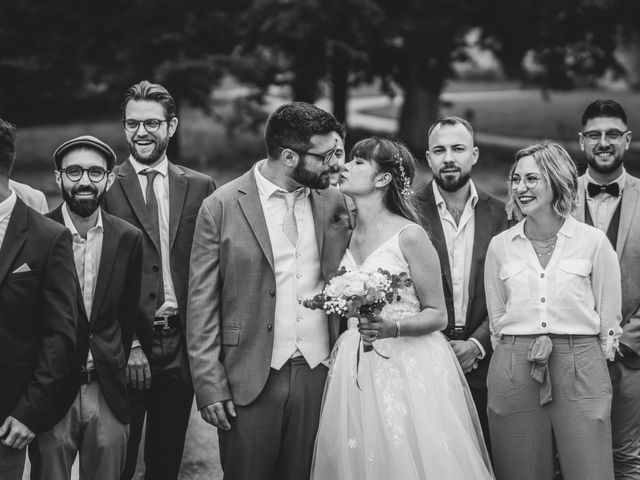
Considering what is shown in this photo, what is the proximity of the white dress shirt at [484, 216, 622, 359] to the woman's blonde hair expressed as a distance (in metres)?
0.12

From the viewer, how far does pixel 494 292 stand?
5.39 metres

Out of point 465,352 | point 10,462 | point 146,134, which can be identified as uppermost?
point 146,134

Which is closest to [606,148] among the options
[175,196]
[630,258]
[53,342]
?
[630,258]

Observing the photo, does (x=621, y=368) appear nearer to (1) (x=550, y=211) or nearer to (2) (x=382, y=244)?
(1) (x=550, y=211)

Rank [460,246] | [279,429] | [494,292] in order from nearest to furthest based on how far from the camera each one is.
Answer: [279,429]
[494,292]
[460,246]

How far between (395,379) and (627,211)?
207 centimetres

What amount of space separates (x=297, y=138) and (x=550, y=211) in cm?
163

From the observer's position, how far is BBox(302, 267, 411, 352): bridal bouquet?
14.6 feet

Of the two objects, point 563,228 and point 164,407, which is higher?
point 563,228

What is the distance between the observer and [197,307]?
4898 millimetres

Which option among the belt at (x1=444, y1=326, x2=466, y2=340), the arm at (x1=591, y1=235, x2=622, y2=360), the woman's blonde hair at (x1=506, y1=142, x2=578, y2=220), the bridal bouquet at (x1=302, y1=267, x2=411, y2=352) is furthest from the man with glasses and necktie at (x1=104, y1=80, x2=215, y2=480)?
the arm at (x1=591, y1=235, x2=622, y2=360)

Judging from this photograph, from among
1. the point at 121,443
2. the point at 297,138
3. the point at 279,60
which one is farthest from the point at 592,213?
the point at 279,60

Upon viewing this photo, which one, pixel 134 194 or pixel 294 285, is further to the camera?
pixel 134 194

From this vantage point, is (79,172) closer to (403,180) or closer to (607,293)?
(403,180)
